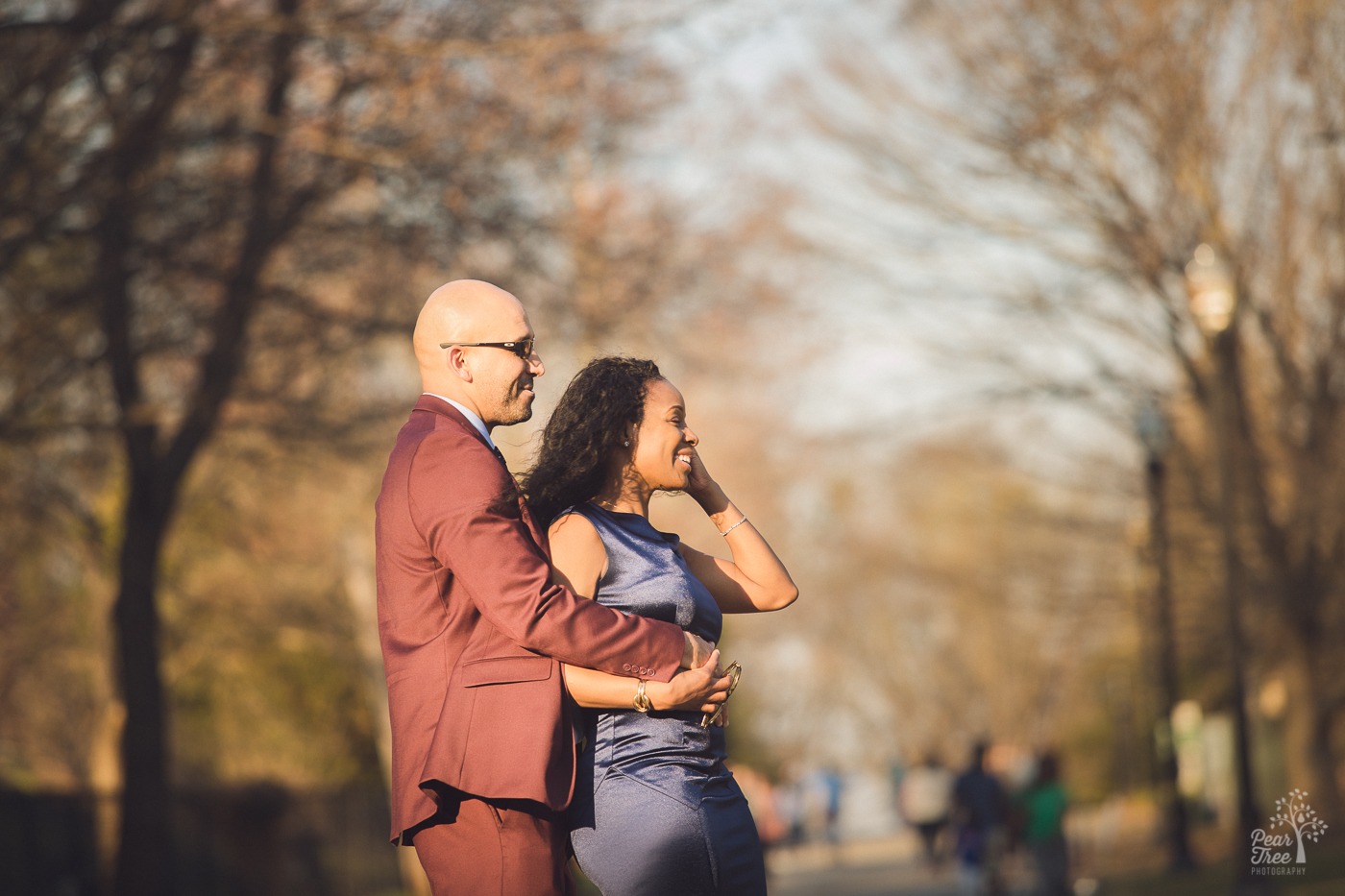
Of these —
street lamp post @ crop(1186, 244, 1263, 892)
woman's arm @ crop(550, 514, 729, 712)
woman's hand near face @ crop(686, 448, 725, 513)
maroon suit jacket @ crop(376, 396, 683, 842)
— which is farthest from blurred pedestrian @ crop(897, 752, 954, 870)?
maroon suit jacket @ crop(376, 396, 683, 842)

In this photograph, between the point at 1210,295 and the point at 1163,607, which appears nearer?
the point at 1210,295

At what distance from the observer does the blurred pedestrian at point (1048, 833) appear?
53.2 feet

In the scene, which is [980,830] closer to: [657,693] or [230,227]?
[230,227]

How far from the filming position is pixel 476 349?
158 inches

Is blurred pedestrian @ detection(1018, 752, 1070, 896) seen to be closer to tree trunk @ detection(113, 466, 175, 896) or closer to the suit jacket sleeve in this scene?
tree trunk @ detection(113, 466, 175, 896)

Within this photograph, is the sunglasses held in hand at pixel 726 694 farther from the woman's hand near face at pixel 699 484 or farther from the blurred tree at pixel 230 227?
the blurred tree at pixel 230 227

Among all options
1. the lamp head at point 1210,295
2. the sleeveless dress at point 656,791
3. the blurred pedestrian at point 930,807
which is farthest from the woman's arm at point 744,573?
the blurred pedestrian at point 930,807

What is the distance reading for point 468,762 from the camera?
3.63 metres

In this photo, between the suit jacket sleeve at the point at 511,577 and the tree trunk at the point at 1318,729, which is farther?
the tree trunk at the point at 1318,729

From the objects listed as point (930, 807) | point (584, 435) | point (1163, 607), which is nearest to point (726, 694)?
point (584, 435)

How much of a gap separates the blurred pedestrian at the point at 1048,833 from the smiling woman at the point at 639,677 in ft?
41.9

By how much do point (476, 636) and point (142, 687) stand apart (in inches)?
448

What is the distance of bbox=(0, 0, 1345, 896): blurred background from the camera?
41.7ft

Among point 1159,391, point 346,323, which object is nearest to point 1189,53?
point 1159,391
